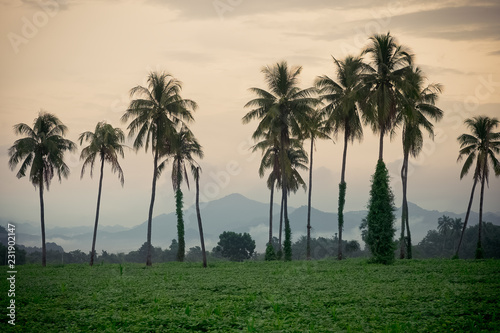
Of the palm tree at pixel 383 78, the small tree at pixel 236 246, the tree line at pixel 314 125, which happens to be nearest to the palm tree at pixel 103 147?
the tree line at pixel 314 125

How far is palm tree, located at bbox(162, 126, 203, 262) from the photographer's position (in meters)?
38.2

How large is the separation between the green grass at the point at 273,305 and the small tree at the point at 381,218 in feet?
Answer: 28.6

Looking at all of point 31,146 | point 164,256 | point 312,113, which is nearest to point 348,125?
point 312,113

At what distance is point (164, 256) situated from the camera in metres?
91.0

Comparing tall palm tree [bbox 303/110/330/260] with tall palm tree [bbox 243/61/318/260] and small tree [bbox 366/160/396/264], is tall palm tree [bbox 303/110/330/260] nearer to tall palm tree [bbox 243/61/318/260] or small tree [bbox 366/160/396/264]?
tall palm tree [bbox 243/61/318/260]

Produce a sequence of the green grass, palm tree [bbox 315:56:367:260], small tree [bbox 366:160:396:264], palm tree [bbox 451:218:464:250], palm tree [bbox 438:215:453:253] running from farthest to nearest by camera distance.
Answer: palm tree [bbox 438:215:453:253]
palm tree [bbox 451:218:464:250]
palm tree [bbox 315:56:367:260]
small tree [bbox 366:160:396:264]
the green grass

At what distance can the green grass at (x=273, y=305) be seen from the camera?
12.6 metres

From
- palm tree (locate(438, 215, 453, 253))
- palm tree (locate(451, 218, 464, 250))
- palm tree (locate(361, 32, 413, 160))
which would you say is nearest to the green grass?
palm tree (locate(361, 32, 413, 160))

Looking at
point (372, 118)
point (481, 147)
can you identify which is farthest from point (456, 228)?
point (372, 118)

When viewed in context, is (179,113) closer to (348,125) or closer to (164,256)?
(348,125)

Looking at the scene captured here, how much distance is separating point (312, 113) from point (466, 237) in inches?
2587

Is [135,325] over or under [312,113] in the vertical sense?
under

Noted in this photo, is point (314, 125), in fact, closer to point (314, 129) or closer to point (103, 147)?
point (314, 129)

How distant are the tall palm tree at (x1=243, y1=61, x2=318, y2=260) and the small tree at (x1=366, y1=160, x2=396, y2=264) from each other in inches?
326
